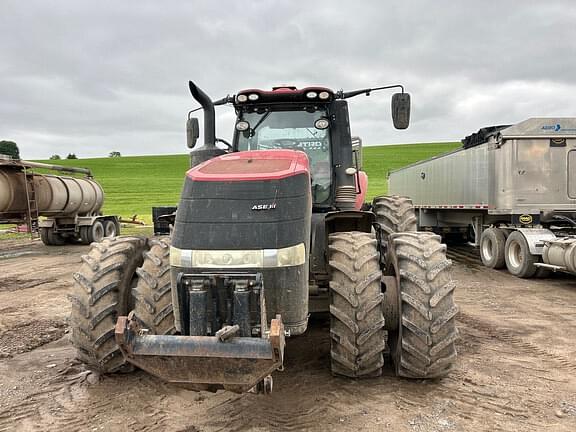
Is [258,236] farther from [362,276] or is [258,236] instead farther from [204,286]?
[362,276]

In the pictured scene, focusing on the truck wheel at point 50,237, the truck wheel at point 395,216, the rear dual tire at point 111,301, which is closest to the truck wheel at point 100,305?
the rear dual tire at point 111,301

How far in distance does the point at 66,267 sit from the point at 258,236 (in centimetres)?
1052

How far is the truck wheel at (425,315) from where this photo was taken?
400cm

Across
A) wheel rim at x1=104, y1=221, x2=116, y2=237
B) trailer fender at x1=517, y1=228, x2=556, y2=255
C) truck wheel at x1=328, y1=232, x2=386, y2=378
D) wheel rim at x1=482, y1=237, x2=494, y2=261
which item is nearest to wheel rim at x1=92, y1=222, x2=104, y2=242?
wheel rim at x1=104, y1=221, x2=116, y2=237

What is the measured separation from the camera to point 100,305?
4.20 meters

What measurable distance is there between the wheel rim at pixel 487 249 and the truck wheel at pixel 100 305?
9312 mm

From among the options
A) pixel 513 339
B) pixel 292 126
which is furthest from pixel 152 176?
pixel 513 339

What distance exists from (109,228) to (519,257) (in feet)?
49.2

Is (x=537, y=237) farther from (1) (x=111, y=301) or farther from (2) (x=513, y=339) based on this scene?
(1) (x=111, y=301)

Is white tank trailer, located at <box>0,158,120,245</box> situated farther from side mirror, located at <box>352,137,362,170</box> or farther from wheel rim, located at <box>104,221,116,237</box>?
side mirror, located at <box>352,137,362,170</box>

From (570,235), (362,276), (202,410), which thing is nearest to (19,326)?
(202,410)

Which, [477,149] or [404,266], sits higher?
[477,149]

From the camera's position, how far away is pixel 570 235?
9.62 metres

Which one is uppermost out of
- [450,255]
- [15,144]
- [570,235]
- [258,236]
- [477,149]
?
[15,144]
